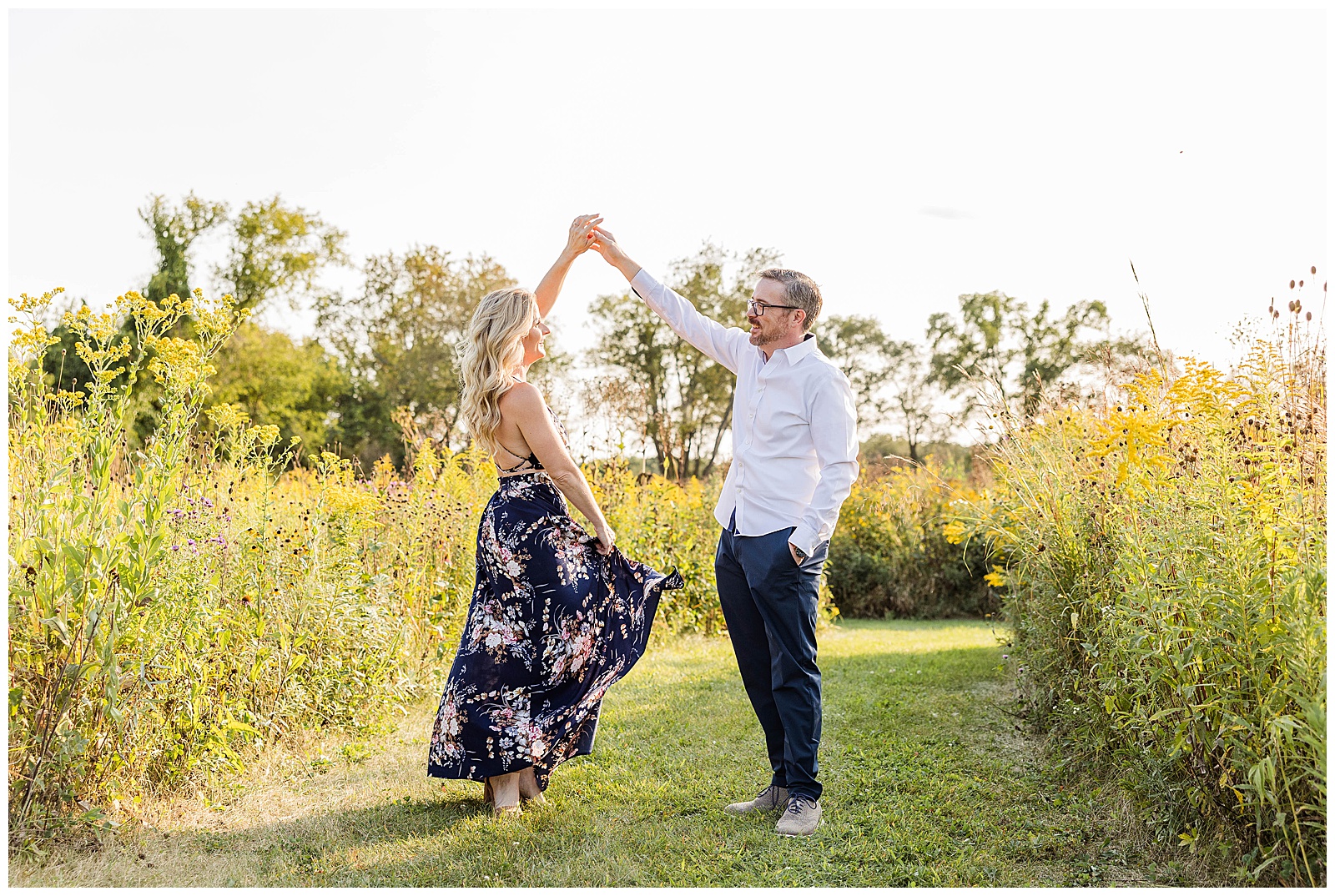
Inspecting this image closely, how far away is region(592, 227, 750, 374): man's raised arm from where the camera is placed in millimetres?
3541

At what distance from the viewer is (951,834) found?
3.09 meters

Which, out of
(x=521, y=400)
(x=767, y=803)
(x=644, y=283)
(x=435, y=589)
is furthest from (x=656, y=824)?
(x=435, y=589)

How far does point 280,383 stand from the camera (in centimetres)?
2281

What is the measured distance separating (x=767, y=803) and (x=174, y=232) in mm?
22478

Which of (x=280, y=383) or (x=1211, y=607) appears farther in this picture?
(x=280, y=383)

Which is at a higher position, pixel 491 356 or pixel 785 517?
pixel 491 356

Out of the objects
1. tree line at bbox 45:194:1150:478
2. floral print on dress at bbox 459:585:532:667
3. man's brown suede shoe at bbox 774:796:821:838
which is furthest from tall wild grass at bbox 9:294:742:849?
tree line at bbox 45:194:1150:478

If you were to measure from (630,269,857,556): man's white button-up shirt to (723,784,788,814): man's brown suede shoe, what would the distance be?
91 cm

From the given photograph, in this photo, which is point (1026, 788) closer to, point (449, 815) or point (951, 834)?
point (951, 834)

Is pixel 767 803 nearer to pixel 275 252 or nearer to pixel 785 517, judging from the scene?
pixel 785 517

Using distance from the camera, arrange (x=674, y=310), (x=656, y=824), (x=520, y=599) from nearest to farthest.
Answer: (x=656, y=824) < (x=520, y=599) < (x=674, y=310)

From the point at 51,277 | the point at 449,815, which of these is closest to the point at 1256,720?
the point at 449,815

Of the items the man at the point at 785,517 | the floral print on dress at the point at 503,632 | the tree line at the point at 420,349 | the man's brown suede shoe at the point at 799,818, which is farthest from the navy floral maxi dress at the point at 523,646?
the tree line at the point at 420,349

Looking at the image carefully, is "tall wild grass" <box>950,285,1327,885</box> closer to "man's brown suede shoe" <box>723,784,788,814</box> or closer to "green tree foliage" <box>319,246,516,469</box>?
"man's brown suede shoe" <box>723,784,788,814</box>
